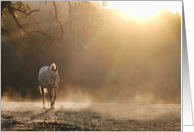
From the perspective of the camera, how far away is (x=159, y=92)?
1577cm

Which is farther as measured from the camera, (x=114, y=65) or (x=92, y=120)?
(x=114, y=65)

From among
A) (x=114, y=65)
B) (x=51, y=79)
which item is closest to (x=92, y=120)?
(x=51, y=79)

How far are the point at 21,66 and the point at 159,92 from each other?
10027 millimetres

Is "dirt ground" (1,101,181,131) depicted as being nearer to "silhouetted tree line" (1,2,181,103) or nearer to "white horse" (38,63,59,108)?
"white horse" (38,63,59,108)

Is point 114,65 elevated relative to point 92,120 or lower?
elevated

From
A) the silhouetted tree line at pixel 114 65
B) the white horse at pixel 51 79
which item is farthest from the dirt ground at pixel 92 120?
the silhouetted tree line at pixel 114 65

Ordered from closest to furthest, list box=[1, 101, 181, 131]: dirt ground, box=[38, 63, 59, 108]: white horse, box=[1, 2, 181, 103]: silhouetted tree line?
box=[1, 101, 181, 131]: dirt ground
box=[38, 63, 59, 108]: white horse
box=[1, 2, 181, 103]: silhouetted tree line

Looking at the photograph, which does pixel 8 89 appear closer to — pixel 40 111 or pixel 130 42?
pixel 40 111

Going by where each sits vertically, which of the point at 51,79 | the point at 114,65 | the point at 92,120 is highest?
the point at 114,65

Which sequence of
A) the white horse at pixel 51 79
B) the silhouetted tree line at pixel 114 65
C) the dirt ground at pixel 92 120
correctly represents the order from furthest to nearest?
the silhouetted tree line at pixel 114 65 → the white horse at pixel 51 79 → the dirt ground at pixel 92 120

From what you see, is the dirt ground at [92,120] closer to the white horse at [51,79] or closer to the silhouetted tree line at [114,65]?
the white horse at [51,79]

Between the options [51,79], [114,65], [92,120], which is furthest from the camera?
[114,65]

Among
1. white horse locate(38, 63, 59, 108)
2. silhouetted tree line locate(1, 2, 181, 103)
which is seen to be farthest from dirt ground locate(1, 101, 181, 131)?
silhouetted tree line locate(1, 2, 181, 103)

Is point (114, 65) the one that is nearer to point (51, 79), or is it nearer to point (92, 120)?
point (51, 79)
